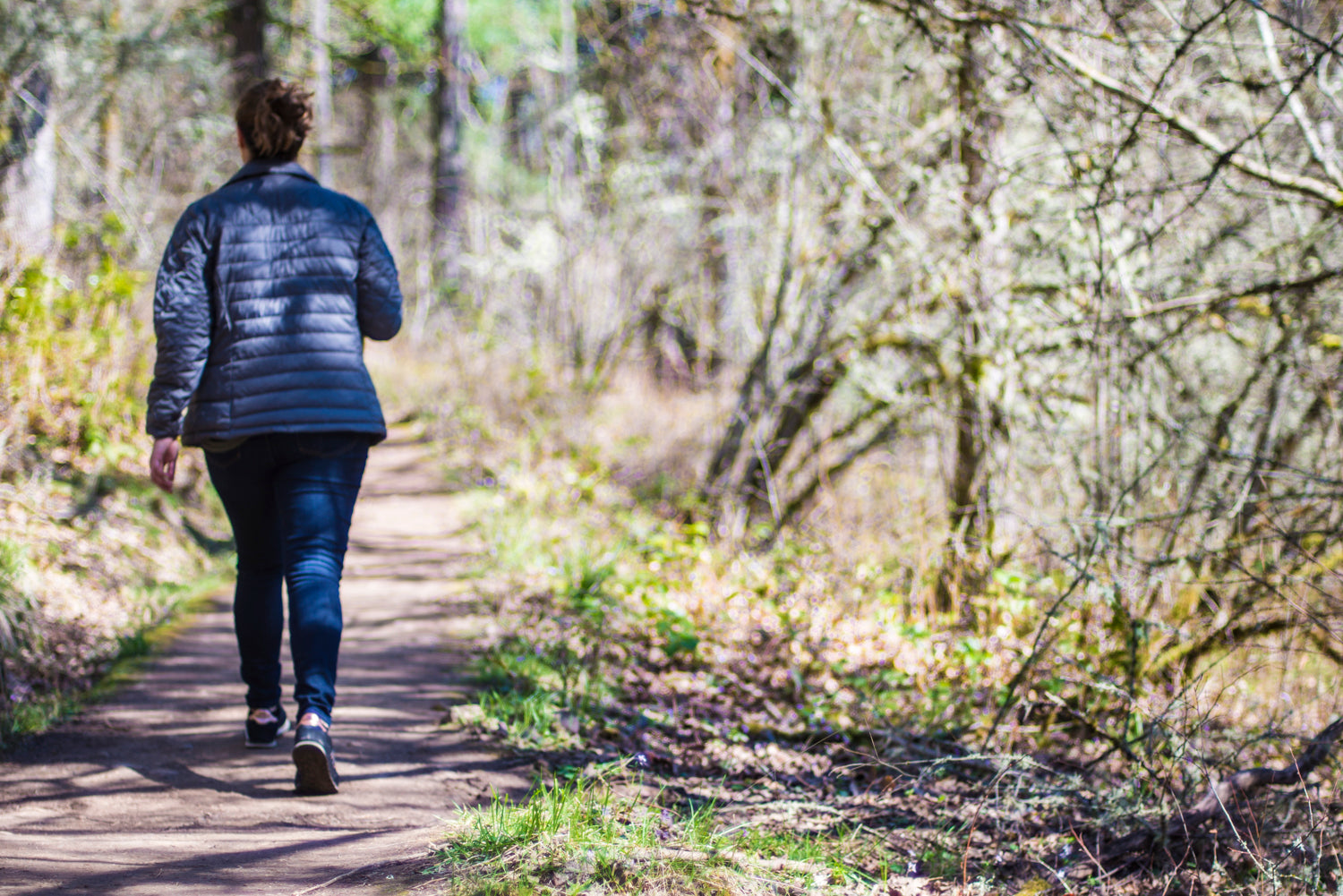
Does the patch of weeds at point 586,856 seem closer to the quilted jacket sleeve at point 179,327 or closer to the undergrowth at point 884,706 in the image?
the undergrowth at point 884,706

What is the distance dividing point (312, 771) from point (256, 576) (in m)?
0.65

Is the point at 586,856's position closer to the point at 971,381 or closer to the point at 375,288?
the point at 375,288

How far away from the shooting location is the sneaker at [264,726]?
119 inches

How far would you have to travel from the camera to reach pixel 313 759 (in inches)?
102

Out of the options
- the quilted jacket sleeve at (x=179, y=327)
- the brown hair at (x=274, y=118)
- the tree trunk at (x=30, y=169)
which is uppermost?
the tree trunk at (x=30, y=169)

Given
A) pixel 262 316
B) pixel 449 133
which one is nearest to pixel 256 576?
pixel 262 316

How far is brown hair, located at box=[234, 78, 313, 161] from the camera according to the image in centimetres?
280

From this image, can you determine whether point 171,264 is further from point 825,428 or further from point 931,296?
point 825,428

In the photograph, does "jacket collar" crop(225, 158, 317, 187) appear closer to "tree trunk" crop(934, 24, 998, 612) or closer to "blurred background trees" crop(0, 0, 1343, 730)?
"blurred background trees" crop(0, 0, 1343, 730)

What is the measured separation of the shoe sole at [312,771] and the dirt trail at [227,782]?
0.04 m

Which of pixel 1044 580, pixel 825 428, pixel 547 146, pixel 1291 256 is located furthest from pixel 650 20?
pixel 1044 580

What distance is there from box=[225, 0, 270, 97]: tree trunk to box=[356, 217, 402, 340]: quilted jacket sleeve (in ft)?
28.2

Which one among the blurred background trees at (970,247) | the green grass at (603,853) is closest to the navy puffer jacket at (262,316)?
the green grass at (603,853)

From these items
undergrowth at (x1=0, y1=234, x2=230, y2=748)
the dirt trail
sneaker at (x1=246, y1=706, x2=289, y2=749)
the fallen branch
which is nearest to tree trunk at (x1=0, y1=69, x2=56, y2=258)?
undergrowth at (x1=0, y1=234, x2=230, y2=748)
